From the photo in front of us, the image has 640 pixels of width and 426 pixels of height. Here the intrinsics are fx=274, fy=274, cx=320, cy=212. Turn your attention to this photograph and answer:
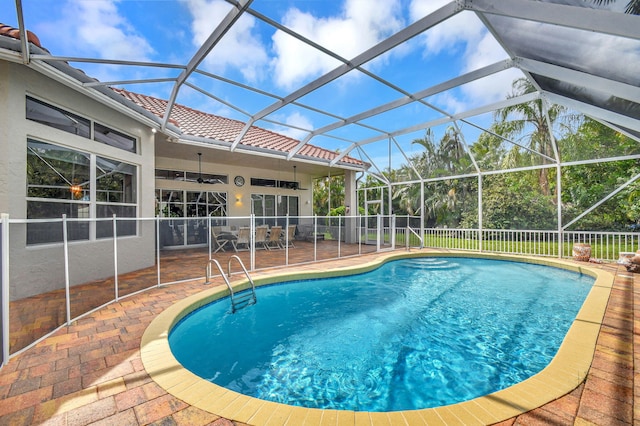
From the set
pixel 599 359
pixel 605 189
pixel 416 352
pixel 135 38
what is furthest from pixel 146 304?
pixel 605 189

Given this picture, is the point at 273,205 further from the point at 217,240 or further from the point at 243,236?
the point at 217,240

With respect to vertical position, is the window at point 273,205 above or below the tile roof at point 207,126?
below

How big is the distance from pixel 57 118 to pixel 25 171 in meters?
1.20

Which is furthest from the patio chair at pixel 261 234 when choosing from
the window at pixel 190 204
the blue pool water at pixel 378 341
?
the blue pool water at pixel 378 341

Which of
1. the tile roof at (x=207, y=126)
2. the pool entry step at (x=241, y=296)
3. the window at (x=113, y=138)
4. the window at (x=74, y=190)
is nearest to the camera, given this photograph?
the window at (x=74, y=190)

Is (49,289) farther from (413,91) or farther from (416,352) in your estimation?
(413,91)

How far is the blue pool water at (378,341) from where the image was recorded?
9.57 ft

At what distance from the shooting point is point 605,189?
49.2ft

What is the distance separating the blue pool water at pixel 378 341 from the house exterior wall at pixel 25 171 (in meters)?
1.96

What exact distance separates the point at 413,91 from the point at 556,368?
6.17 m

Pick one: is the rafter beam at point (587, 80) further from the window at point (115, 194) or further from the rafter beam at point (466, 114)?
the window at point (115, 194)

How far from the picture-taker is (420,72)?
6395 mm

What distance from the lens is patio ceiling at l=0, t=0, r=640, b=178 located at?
2971 millimetres

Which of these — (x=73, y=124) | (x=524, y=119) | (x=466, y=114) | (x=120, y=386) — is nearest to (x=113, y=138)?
(x=73, y=124)
